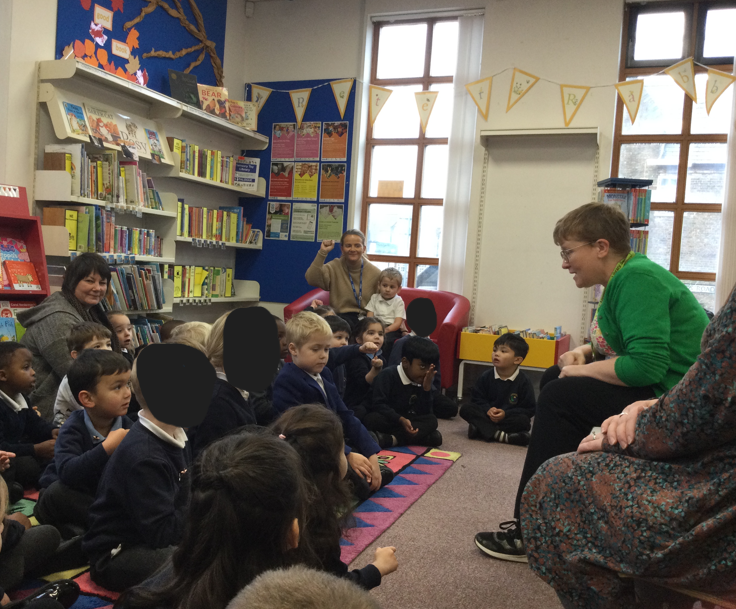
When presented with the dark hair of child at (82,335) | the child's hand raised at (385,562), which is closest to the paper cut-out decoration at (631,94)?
the dark hair of child at (82,335)

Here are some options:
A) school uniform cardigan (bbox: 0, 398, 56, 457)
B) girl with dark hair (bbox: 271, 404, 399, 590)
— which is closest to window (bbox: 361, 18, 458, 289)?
school uniform cardigan (bbox: 0, 398, 56, 457)

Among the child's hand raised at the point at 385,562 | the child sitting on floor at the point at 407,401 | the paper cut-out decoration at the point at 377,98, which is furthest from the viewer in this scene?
the paper cut-out decoration at the point at 377,98

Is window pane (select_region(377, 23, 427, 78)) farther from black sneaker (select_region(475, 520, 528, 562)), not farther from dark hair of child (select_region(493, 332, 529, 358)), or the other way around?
black sneaker (select_region(475, 520, 528, 562))

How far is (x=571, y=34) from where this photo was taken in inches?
188

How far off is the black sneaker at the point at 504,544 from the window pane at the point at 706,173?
3.73 metres

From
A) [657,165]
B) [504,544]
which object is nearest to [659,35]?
[657,165]

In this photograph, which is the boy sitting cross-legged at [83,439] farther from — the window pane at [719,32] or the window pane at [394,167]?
the window pane at [719,32]

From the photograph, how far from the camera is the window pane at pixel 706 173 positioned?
468 cm

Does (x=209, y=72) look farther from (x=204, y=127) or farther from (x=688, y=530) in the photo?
(x=688, y=530)

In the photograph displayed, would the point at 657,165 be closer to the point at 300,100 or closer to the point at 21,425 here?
the point at 300,100

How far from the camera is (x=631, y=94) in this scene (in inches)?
181

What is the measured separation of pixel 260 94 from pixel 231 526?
5.25m

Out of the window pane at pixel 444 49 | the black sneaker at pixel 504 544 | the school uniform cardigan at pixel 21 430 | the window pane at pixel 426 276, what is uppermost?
the window pane at pixel 444 49

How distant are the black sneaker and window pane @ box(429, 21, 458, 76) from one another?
425 cm
